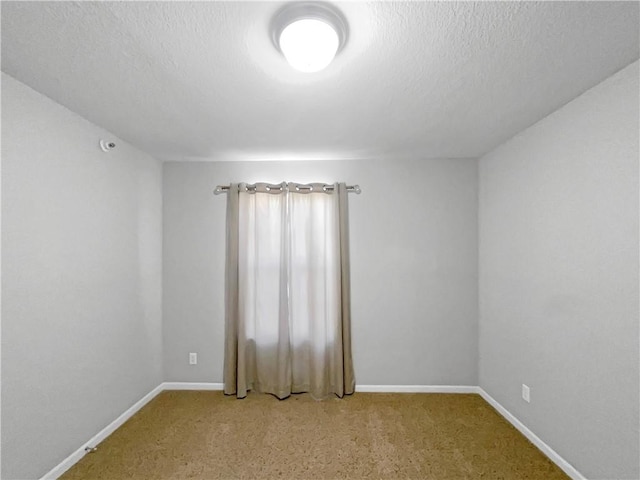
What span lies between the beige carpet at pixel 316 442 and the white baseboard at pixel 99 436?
0.16 feet

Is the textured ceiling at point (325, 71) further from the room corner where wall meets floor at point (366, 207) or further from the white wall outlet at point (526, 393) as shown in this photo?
the white wall outlet at point (526, 393)

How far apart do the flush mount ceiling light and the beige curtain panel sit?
190 centimetres

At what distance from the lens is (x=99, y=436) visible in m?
2.38

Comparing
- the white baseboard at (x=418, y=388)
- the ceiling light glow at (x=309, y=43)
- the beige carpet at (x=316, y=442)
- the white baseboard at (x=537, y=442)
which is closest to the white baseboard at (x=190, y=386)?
the beige carpet at (x=316, y=442)

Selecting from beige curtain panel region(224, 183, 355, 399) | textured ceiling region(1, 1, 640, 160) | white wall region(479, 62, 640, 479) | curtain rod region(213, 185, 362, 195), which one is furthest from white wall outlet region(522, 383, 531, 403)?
curtain rod region(213, 185, 362, 195)

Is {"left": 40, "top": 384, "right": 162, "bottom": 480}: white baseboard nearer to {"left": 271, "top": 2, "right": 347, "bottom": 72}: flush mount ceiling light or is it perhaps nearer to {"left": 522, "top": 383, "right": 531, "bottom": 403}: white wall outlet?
{"left": 271, "top": 2, "right": 347, "bottom": 72}: flush mount ceiling light

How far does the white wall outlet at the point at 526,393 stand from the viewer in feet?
7.98

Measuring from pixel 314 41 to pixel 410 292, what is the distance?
8.66ft

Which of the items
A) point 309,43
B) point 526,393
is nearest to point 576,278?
point 526,393

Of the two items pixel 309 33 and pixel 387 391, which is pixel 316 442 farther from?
pixel 309 33

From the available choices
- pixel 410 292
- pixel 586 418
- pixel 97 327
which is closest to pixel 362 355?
pixel 410 292

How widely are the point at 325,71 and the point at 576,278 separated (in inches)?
78.8

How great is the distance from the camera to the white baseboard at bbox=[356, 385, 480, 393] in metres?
3.26

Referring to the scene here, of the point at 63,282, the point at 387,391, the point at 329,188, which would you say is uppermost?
the point at 329,188
